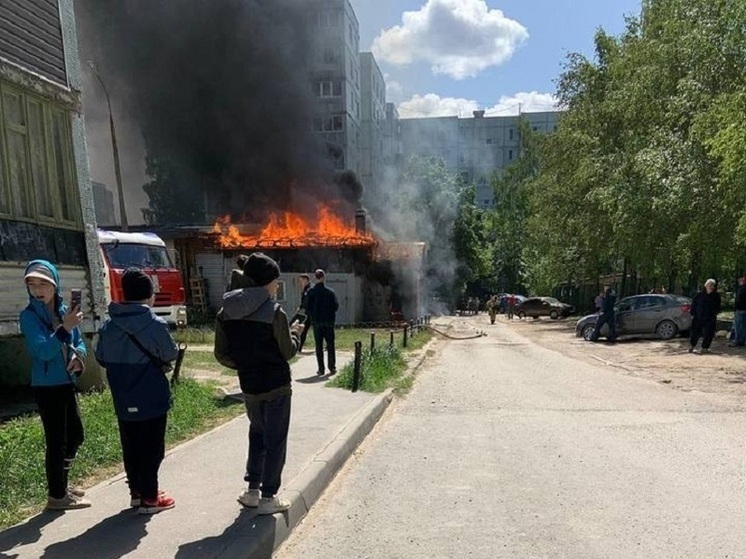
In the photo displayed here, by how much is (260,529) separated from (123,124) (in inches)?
884

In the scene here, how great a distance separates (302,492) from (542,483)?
195 cm

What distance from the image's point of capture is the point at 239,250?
2397 cm

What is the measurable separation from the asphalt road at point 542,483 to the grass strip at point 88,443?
1795 mm

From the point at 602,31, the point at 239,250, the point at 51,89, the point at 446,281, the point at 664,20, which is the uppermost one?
the point at 602,31

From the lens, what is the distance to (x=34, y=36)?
24.7 ft

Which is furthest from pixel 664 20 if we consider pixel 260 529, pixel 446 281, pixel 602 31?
pixel 446 281

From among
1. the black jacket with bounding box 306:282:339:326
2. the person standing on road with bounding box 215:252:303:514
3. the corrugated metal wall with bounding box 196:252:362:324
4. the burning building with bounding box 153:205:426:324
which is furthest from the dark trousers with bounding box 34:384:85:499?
the burning building with bounding box 153:205:426:324

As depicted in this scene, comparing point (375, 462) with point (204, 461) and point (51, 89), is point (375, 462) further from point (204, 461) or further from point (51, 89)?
point (51, 89)

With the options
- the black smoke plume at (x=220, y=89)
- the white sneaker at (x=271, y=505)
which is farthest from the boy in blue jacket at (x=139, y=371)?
the black smoke plume at (x=220, y=89)

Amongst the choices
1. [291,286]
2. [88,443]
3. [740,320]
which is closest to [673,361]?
[740,320]

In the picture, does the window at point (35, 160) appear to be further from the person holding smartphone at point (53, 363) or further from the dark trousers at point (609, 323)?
the dark trousers at point (609, 323)

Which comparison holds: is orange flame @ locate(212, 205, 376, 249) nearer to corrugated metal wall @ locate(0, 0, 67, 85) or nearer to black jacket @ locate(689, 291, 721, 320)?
black jacket @ locate(689, 291, 721, 320)

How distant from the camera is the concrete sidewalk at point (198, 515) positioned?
3.38 m

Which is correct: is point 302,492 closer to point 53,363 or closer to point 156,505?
point 156,505
